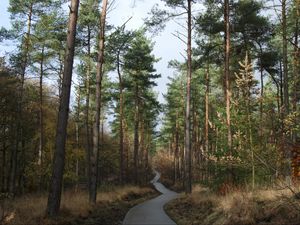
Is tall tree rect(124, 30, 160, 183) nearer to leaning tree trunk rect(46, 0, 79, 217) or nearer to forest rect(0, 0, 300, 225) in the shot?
forest rect(0, 0, 300, 225)

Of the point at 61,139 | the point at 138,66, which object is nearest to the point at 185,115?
the point at 138,66

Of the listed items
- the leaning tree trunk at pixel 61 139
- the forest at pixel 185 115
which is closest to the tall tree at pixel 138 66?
the forest at pixel 185 115

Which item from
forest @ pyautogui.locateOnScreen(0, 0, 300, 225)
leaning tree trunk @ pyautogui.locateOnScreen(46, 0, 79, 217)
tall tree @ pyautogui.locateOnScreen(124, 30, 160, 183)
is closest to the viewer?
forest @ pyautogui.locateOnScreen(0, 0, 300, 225)

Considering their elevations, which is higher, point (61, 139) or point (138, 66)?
point (138, 66)

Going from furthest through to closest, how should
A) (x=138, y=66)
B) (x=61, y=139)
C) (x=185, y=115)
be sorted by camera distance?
(x=138, y=66) < (x=185, y=115) < (x=61, y=139)

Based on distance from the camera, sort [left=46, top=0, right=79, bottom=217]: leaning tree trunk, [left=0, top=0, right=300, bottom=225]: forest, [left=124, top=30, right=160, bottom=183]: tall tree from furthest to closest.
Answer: [left=124, top=30, right=160, bottom=183]: tall tree → [left=46, top=0, right=79, bottom=217]: leaning tree trunk → [left=0, top=0, right=300, bottom=225]: forest

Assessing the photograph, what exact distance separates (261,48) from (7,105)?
20.5 meters

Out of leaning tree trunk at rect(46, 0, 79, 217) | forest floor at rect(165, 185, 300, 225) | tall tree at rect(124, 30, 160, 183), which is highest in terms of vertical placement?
tall tree at rect(124, 30, 160, 183)

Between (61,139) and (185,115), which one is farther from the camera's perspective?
(185,115)

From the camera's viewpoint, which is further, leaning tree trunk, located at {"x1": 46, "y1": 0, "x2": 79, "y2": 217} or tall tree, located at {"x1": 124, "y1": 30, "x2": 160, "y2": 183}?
tall tree, located at {"x1": 124, "y1": 30, "x2": 160, "y2": 183}

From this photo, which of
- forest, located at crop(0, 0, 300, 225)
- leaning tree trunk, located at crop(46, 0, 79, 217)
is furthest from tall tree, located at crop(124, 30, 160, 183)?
leaning tree trunk, located at crop(46, 0, 79, 217)

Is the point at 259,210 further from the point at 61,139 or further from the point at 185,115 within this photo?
the point at 185,115

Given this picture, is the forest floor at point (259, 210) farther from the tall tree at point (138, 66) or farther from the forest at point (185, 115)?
the tall tree at point (138, 66)

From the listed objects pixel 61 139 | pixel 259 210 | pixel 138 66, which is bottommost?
pixel 259 210
